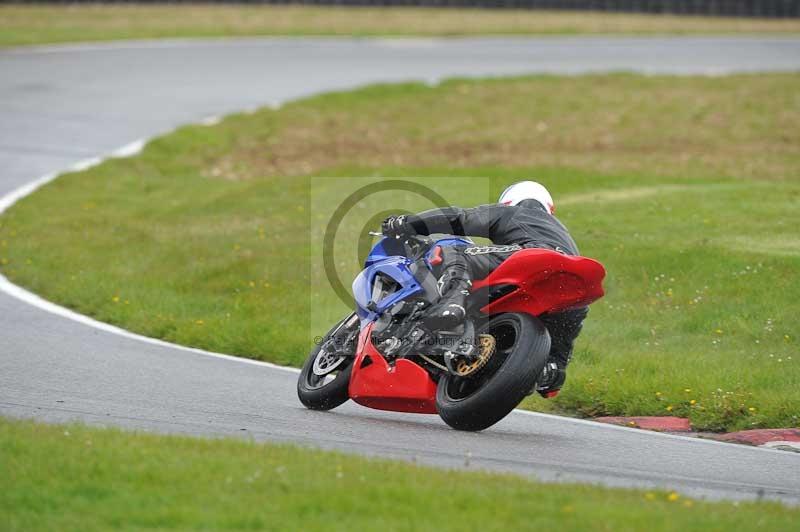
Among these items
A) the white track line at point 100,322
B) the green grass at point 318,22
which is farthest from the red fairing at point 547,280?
the green grass at point 318,22

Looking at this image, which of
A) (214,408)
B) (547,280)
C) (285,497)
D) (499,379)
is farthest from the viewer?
(214,408)

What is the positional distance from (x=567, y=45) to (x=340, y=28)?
615 centimetres

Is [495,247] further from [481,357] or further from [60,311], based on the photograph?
[60,311]

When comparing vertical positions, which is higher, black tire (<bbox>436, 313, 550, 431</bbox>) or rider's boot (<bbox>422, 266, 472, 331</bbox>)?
rider's boot (<bbox>422, 266, 472, 331</bbox>)

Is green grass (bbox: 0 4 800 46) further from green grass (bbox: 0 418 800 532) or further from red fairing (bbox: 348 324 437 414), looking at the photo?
green grass (bbox: 0 418 800 532)

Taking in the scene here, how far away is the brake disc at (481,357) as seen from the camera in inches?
285

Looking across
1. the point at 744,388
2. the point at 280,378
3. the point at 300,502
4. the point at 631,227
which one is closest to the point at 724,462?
the point at 744,388

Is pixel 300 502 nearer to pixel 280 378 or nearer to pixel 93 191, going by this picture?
pixel 280 378

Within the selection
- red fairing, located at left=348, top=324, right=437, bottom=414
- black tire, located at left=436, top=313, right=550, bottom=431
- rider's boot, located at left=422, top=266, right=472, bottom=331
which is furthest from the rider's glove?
black tire, located at left=436, top=313, right=550, bottom=431

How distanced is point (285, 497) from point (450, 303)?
2132mm

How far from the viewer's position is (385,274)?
7996 mm

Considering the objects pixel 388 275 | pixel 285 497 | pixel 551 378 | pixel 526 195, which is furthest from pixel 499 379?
pixel 285 497

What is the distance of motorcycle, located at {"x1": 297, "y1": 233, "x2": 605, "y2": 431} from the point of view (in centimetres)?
712

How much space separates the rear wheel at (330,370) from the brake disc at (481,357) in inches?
40.9
